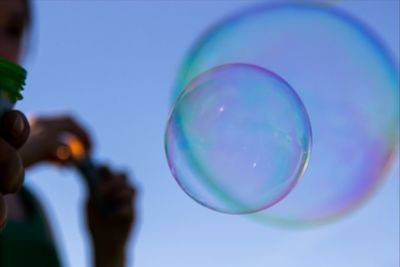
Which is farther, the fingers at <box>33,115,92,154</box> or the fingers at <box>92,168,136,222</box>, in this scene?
the fingers at <box>33,115,92,154</box>

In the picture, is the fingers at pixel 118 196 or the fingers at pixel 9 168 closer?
the fingers at pixel 9 168

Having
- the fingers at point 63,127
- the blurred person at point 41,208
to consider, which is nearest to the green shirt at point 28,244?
the blurred person at point 41,208

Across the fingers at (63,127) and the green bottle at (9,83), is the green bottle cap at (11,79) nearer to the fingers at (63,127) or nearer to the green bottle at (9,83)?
the green bottle at (9,83)

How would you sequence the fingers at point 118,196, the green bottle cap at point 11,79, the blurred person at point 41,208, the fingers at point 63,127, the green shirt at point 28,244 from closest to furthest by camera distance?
the green bottle cap at point 11,79
the green shirt at point 28,244
the blurred person at point 41,208
the fingers at point 118,196
the fingers at point 63,127

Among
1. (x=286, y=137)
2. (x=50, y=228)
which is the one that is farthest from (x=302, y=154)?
(x=50, y=228)

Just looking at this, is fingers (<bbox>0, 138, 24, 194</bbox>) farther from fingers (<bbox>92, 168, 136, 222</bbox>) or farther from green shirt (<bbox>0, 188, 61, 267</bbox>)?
fingers (<bbox>92, 168, 136, 222</bbox>)

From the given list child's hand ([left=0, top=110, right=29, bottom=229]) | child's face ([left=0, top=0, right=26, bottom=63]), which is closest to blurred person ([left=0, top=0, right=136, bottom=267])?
child's face ([left=0, top=0, right=26, bottom=63])
